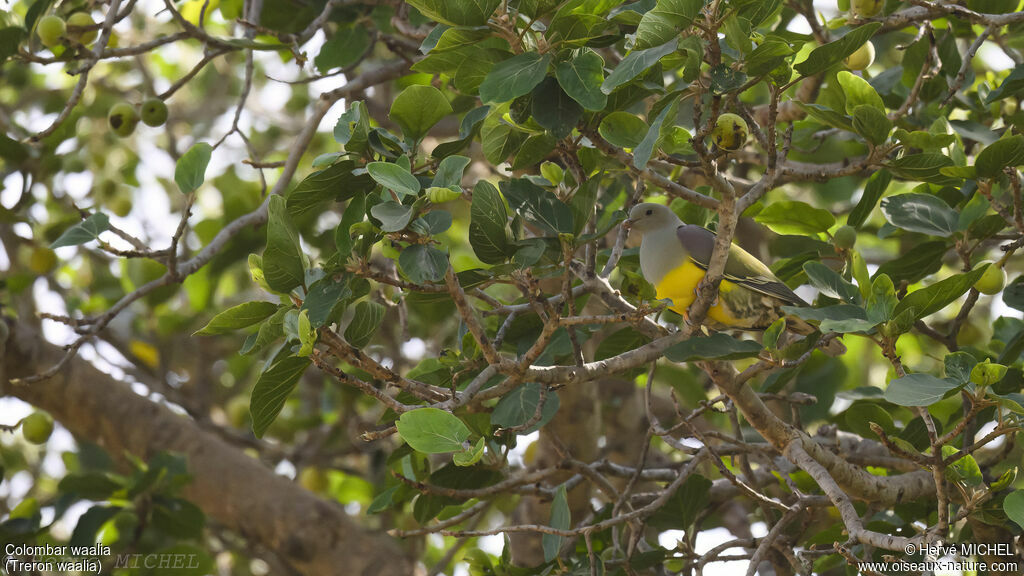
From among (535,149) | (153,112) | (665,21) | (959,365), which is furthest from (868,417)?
(153,112)

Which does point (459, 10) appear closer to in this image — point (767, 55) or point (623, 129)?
point (623, 129)

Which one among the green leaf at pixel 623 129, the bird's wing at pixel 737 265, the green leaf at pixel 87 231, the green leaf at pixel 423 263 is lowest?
the green leaf at pixel 87 231

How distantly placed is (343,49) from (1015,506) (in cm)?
264

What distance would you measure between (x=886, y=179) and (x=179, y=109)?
5.26m

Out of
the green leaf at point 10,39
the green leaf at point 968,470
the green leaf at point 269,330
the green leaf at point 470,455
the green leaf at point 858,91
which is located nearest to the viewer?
the green leaf at point 470,455

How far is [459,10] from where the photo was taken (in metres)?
1.80

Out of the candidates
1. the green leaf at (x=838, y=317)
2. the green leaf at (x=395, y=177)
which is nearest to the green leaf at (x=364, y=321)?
the green leaf at (x=395, y=177)

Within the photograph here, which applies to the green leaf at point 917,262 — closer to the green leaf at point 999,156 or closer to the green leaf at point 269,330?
the green leaf at point 999,156

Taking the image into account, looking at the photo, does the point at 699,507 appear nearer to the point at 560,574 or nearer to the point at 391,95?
the point at 560,574

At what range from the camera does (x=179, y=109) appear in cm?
637

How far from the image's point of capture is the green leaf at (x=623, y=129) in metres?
2.02

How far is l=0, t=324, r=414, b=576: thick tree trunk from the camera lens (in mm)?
3725

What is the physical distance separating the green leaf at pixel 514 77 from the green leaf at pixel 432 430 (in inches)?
25.7

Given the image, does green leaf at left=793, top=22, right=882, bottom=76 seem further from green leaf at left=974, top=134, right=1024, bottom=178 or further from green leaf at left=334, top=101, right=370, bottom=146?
green leaf at left=334, top=101, right=370, bottom=146
